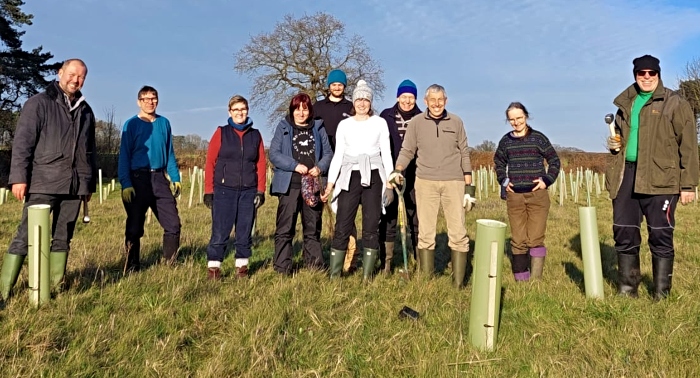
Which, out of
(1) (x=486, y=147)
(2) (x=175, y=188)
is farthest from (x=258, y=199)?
(1) (x=486, y=147)

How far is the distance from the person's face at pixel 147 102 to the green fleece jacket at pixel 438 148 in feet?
8.62

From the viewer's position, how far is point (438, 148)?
14.6 ft

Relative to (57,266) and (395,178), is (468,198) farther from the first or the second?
(57,266)

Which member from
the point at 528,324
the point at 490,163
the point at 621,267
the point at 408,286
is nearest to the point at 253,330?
the point at 408,286

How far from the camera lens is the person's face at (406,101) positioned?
5.12m

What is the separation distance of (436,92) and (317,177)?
1410 mm

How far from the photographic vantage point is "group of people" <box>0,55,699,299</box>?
371 centimetres

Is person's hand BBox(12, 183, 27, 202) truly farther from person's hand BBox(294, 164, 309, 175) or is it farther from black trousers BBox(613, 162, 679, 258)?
black trousers BBox(613, 162, 679, 258)

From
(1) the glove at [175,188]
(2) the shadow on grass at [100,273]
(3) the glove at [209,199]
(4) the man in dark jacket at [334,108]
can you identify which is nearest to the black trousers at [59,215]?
(2) the shadow on grass at [100,273]

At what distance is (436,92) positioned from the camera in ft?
14.6

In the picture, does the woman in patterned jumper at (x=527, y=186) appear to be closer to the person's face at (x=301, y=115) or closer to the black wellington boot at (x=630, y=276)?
the black wellington boot at (x=630, y=276)

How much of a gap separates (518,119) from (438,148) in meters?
0.90

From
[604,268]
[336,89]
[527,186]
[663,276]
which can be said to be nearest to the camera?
[663,276]

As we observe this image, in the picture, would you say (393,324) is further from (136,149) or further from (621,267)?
(136,149)
